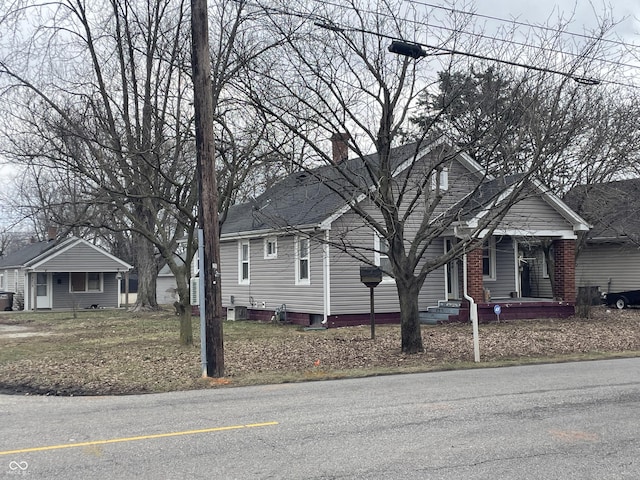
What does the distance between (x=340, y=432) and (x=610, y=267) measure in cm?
2638

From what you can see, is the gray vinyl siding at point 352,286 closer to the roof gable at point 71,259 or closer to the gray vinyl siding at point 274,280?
the gray vinyl siding at point 274,280

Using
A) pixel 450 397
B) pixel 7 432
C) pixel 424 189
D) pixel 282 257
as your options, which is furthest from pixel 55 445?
pixel 282 257

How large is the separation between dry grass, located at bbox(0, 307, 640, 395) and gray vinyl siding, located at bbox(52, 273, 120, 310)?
2049 cm

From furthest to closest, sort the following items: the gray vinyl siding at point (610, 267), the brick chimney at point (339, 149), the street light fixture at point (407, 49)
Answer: the gray vinyl siding at point (610, 267)
the brick chimney at point (339, 149)
the street light fixture at point (407, 49)

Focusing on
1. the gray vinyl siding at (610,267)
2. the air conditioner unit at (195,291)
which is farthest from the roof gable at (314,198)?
the gray vinyl siding at (610,267)

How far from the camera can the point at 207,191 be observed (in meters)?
11.7

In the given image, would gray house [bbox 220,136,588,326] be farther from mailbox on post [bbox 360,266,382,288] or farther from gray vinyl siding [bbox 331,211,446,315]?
mailbox on post [bbox 360,266,382,288]

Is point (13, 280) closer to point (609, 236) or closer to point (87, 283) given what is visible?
point (87, 283)

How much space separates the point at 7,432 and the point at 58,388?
338 cm

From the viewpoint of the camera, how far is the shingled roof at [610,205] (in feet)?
79.6

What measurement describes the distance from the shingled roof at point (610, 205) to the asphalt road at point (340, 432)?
48.8ft

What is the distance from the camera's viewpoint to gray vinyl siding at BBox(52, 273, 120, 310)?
41.6 meters

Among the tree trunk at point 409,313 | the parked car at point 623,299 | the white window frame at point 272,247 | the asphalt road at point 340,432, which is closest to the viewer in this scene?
the asphalt road at point 340,432

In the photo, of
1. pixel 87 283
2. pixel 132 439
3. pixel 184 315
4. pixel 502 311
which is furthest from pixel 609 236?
pixel 87 283
